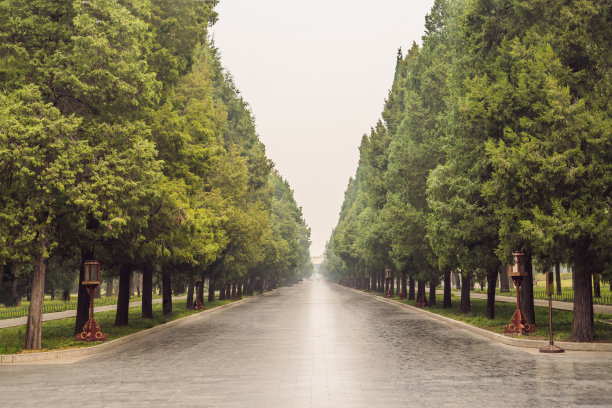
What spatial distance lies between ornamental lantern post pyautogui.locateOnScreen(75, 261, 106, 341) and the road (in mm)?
1206

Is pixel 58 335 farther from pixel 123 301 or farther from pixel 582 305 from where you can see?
pixel 582 305

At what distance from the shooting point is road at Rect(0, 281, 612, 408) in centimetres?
952

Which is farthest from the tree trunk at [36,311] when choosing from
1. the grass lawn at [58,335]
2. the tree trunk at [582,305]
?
the tree trunk at [582,305]

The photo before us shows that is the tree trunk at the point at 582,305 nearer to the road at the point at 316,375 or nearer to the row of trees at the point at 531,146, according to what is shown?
the row of trees at the point at 531,146

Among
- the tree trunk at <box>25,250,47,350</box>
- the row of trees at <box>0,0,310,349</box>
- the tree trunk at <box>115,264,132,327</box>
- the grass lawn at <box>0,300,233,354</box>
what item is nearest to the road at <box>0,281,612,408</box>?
the grass lawn at <box>0,300,233,354</box>

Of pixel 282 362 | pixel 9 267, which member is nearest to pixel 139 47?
pixel 9 267

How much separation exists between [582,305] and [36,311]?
52.3 ft

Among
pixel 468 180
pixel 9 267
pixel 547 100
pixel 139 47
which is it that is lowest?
pixel 9 267

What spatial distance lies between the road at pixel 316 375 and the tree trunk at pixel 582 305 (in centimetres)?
181

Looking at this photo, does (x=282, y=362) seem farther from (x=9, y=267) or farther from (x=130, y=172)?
(x=9, y=267)

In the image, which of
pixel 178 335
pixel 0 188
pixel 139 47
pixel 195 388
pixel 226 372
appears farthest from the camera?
pixel 178 335

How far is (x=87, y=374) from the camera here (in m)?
12.5

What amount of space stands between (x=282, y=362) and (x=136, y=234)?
27.0ft

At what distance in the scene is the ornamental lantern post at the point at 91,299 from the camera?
717 inches
